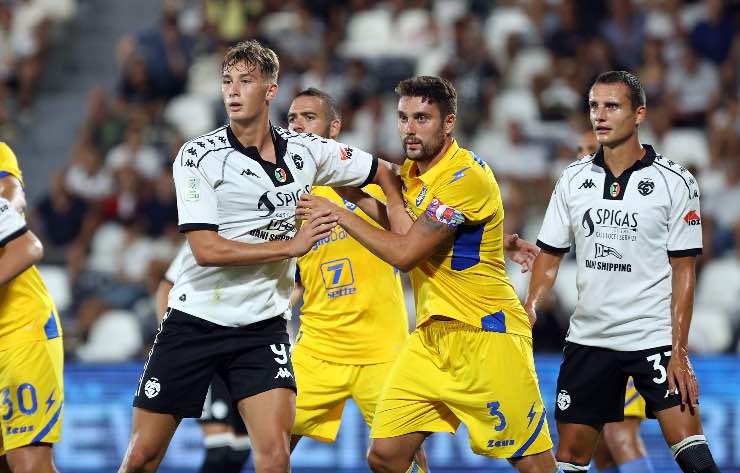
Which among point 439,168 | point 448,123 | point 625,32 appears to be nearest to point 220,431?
point 439,168

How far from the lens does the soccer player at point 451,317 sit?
6328 millimetres

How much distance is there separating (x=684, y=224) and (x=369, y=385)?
7.12 ft

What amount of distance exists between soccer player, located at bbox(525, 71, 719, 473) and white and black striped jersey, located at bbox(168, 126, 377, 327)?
1522 mm

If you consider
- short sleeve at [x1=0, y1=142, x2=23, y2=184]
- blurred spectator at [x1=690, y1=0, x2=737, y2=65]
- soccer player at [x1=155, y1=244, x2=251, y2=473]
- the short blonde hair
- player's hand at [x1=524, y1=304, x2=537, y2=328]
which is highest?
blurred spectator at [x1=690, y1=0, x2=737, y2=65]

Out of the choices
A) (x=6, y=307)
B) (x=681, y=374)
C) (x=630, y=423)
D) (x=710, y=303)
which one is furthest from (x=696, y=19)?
(x=6, y=307)

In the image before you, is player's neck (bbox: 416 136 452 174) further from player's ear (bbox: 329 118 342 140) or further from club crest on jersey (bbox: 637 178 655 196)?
player's ear (bbox: 329 118 342 140)

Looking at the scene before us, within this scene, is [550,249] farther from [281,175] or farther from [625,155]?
[281,175]

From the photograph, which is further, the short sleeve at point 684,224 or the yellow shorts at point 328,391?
the yellow shorts at point 328,391

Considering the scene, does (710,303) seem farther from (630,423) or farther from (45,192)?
(45,192)

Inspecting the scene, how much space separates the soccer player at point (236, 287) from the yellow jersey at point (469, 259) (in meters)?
0.67

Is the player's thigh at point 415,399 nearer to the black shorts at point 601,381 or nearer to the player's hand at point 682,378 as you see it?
the black shorts at point 601,381

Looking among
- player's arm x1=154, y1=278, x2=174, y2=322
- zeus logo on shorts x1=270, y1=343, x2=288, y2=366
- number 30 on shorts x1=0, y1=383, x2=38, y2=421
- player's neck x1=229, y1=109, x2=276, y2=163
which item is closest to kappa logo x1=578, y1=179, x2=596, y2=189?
player's neck x1=229, y1=109, x2=276, y2=163

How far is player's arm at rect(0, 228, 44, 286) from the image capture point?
6.12 m

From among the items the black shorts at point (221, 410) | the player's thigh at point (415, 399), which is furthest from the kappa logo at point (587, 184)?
the black shorts at point (221, 410)
